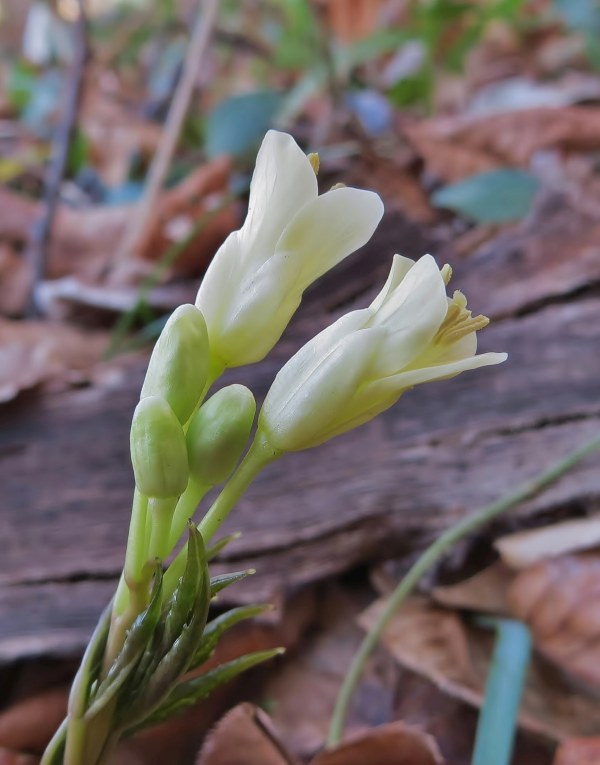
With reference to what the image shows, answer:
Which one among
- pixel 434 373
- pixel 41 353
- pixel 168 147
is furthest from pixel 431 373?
pixel 168 147

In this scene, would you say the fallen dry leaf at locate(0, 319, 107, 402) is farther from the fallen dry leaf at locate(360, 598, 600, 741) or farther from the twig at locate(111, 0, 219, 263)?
the fallen dry leaf at locate(360, 598, 600, 741)

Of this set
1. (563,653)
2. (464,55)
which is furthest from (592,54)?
(563,653)

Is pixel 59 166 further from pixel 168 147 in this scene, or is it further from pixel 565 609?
pixel 565 609

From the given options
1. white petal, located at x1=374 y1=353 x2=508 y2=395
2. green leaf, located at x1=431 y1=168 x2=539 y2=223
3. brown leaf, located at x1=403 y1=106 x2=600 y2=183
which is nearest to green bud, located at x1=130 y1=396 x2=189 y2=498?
white petal, located at x1=374 y1=353 x2=508 y2=395

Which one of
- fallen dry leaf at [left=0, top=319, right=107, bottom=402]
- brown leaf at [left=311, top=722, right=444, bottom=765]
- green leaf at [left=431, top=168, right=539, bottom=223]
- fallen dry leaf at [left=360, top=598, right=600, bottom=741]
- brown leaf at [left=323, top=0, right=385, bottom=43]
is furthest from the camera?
brown leaf at [left=323, top=0, right=385, bottom=43]

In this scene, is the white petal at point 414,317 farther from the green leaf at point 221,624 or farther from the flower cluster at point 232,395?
the green leaf at point 221,624

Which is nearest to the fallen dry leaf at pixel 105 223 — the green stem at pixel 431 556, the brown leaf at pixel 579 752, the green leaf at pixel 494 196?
the green leaf at pixel 494 196
